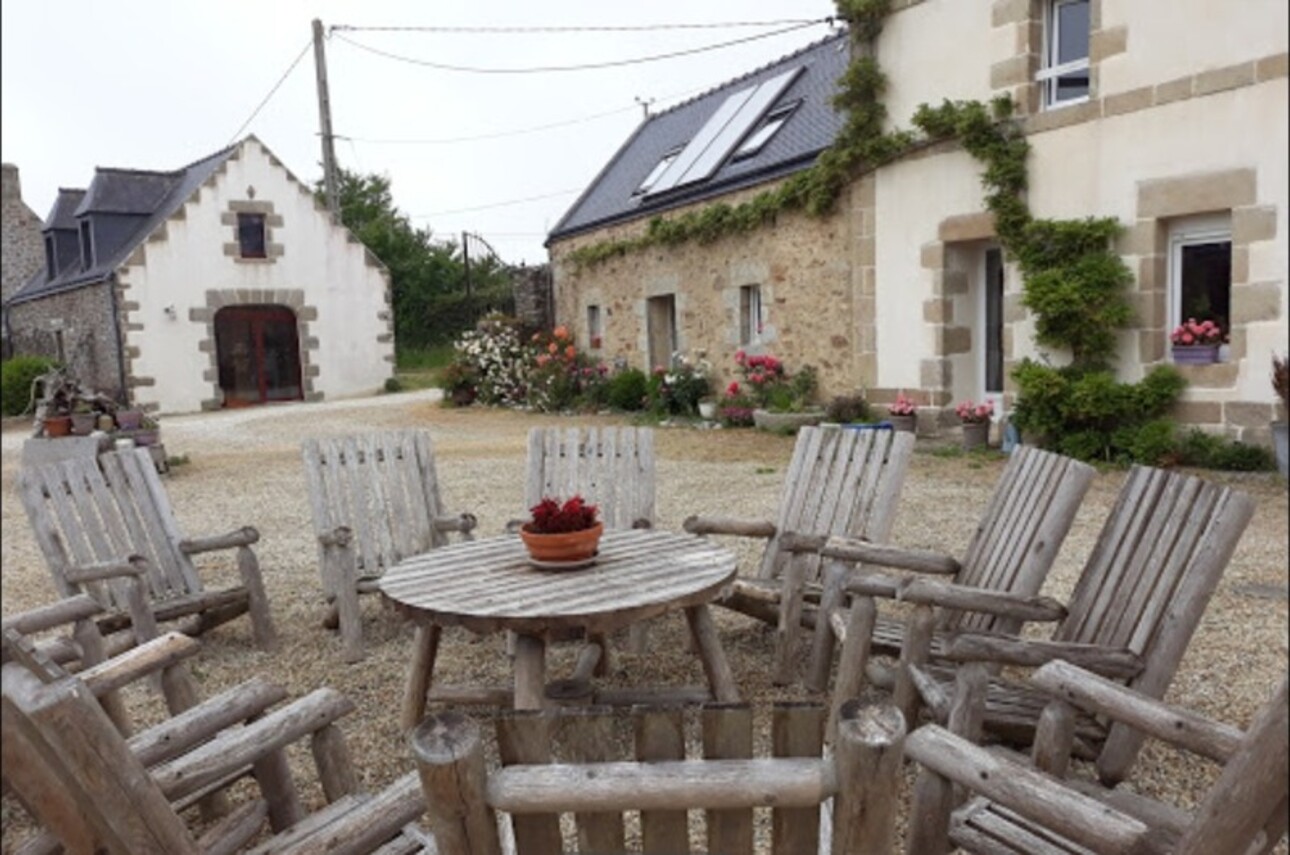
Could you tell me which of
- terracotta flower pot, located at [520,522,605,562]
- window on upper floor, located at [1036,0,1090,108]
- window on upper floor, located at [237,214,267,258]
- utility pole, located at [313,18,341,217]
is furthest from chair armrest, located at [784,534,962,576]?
window on upper floor, located at [1036,0,1090,108]

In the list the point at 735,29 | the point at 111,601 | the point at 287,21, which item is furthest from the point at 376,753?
the point at 735,29

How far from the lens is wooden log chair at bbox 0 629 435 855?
34.9 inches

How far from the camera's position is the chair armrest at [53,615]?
6.40 feet

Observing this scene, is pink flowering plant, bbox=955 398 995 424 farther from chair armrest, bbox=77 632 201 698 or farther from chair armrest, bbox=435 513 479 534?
chair armrest, bbox=77 632 201 698

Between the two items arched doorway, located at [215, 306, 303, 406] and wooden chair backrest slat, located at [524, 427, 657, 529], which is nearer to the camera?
arched doorway, located at [215, 306, 303, 406]

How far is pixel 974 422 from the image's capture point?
4965 millimetres

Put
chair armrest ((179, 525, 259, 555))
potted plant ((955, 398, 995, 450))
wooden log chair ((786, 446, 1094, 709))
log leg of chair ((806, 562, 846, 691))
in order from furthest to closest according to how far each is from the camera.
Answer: potted plant ((955, 398, 995, 450))
chair armrest ((179, 525, 259, 555))
log leg of chair ((806, 562, 846, 691))
wooden log chair ((786, 446, 1094, 709))

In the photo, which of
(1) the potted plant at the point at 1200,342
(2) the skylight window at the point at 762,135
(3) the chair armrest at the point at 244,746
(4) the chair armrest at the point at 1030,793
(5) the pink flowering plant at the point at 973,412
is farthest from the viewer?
(2) the skylight window at the point at 762,135

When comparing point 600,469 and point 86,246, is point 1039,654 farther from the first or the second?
point 86,246

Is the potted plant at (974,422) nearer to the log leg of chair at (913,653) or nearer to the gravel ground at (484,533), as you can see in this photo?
the gravel ground at (484,533)

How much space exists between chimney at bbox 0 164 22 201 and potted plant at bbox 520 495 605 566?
1.20m

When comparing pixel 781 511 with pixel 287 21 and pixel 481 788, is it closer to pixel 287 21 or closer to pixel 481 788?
pixel 287 21

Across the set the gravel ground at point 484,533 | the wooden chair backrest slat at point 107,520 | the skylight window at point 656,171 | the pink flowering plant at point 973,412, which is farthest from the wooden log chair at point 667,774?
the pink flowering plant at point 973,412

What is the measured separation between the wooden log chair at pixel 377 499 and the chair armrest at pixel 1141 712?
2.08 m
